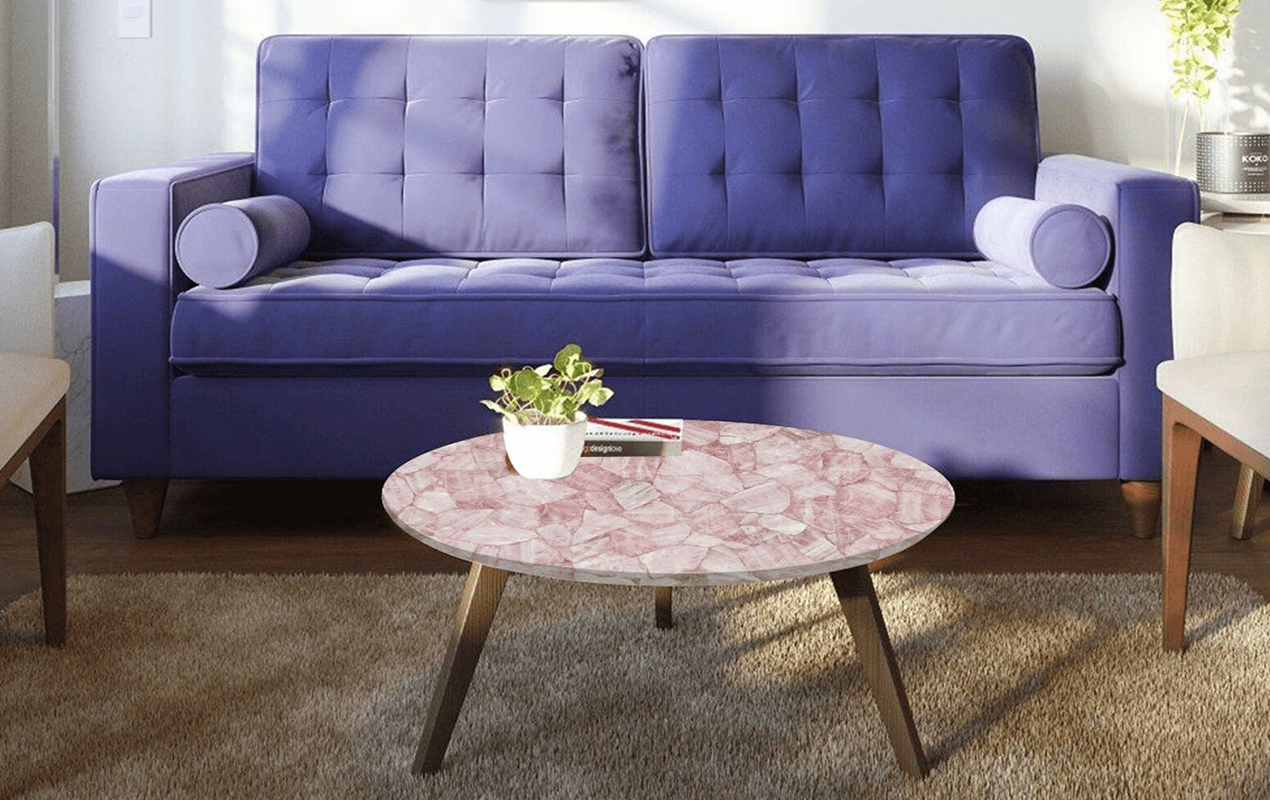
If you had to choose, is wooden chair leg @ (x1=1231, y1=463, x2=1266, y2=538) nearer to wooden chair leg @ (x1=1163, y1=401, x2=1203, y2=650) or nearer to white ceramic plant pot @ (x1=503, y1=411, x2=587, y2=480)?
wooden chair leg @ (x1=1163, y1=401, x2=1203, y2=650)

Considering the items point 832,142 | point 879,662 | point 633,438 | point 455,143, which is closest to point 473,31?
point 455,143

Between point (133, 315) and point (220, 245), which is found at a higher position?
point (220, 245)

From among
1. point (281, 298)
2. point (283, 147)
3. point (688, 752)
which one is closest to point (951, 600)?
point (688, 752)

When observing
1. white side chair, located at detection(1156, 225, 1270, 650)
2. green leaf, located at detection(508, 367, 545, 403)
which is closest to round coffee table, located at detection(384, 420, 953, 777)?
green leaf, located at detection(508, 367, 545, 403)

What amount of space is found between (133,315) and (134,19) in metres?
1.30

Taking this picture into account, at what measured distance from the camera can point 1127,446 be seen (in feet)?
8.27

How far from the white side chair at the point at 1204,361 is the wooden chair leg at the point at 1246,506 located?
0.62 m

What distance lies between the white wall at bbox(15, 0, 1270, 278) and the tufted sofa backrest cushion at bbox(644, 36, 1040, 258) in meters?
0.33

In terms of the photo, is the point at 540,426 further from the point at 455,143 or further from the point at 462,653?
the point at 455,143

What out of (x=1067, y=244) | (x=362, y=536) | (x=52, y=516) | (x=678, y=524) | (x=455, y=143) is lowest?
(x=362, y=536)

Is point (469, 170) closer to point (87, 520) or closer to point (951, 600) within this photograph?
point (87, 520)

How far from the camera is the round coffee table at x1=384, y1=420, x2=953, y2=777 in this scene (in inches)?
54.8

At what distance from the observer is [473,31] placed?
3504 mm

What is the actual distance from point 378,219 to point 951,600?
5.11 ft
